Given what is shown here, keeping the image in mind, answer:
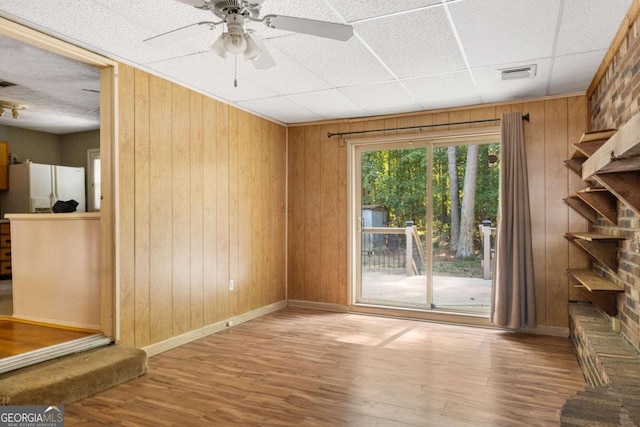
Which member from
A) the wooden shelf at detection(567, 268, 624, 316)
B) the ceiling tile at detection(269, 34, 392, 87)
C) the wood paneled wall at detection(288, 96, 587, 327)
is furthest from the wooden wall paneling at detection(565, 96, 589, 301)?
the ceiling tile at detection(269, 34, 392, 87)

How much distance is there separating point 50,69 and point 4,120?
3106 mm

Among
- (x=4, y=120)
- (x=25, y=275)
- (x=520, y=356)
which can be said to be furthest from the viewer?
(x=4, y=120)

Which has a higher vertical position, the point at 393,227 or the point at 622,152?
the point at 622,152

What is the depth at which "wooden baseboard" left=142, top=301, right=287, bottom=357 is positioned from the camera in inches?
146

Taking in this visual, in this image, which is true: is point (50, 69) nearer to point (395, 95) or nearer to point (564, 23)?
point (395, 95)

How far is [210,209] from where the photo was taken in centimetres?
439

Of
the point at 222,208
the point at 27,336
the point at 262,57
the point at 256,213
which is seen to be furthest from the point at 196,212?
the point at 262,57

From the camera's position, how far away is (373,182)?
17.9ft

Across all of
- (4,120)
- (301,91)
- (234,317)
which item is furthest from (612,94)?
(4,120)

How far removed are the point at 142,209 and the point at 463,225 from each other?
11.6 ft

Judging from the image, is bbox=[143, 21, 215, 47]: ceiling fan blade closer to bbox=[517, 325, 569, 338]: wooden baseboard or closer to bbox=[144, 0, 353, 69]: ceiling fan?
bbox=[144, 0, 353, 69]: ceiling fan

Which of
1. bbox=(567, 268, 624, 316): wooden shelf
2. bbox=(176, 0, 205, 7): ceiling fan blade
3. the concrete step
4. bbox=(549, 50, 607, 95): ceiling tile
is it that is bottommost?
the concrete step

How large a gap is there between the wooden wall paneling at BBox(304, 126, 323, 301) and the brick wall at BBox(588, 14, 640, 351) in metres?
3.27

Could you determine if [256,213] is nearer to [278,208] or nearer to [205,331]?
[278,208]
